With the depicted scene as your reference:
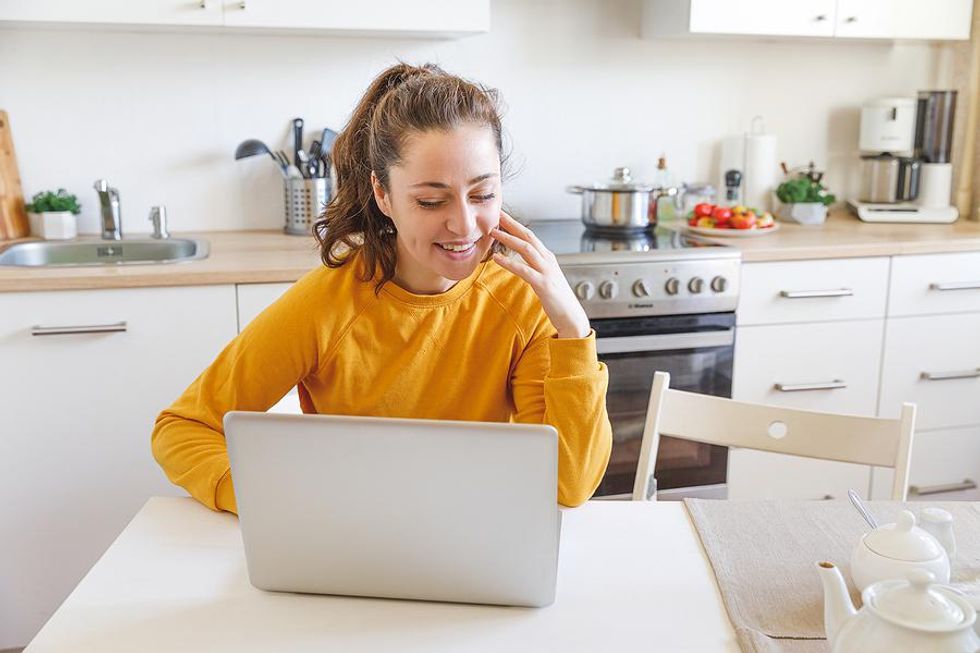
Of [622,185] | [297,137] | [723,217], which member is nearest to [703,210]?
[723,217]

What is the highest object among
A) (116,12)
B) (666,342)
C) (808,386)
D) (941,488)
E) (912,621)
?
(116,12)

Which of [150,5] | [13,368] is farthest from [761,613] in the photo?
[150,5]

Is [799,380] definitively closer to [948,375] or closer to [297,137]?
[948,375]

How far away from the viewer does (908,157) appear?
329 cm

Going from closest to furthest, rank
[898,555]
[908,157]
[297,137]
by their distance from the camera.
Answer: [898,555]
[297,137]
[908,157]

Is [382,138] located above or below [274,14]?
below

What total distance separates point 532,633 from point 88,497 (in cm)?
169

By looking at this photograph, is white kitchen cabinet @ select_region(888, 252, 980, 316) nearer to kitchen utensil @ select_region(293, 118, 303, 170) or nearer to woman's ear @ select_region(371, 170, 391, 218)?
kitchen utensil @ select_region(293, 118, 303, 170)

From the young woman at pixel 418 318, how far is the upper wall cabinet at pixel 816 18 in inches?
59.6

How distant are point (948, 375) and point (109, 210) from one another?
2.37 meters

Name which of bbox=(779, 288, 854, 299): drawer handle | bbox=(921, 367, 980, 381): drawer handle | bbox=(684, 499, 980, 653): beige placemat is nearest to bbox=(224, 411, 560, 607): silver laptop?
bbox=(684, 499, 980, 653): beige placemat

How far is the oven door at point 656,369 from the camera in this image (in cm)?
257

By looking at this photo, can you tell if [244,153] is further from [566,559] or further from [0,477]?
[566,559]

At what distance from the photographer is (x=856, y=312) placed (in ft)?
8.95
